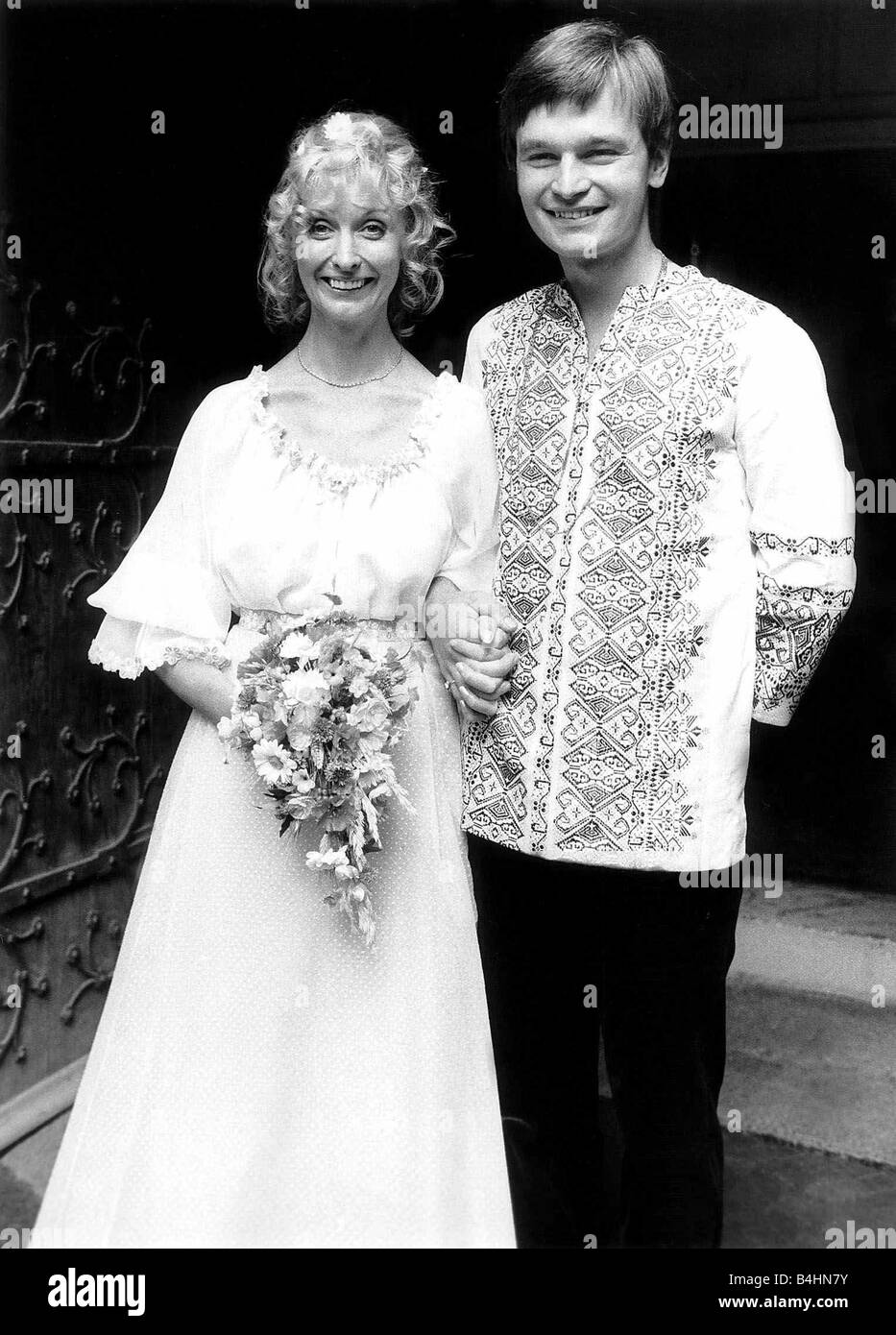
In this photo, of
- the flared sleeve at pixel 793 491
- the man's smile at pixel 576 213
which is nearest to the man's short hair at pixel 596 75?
the man's smile at pixel 576 213

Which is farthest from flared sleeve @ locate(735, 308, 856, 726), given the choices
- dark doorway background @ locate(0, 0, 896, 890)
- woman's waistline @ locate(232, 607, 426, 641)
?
dark doorway background @ locate(0, 0, 896, 890)

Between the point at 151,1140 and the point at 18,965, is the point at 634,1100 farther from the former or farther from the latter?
the point at 18,965

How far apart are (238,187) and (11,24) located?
792 millimetres

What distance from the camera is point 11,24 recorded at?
120 inches

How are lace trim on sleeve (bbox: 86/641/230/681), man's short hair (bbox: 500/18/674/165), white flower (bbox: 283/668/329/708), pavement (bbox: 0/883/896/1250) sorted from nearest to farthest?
1. white flower (bbox: 283/668/329/708)
2. man's short hair (bbox: 500/18/674/165)
3. lace trim on sleeve (bbox: 86/641/230/681)
4. pavement (bbox: 0/883/896/1250)

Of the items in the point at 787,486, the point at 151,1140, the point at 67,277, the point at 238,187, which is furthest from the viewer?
the point at 238,187

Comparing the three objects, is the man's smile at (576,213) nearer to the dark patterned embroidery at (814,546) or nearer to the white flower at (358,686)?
the dark patterned embroidery at (814,546)

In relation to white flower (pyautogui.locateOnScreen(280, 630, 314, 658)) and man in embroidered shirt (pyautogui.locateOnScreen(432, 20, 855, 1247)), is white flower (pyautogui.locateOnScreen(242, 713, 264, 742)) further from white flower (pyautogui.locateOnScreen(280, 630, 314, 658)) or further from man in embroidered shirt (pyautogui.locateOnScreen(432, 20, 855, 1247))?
man in embroidered shirt (pyautogui.locateOnScreen(432, 20, 855, 1247))

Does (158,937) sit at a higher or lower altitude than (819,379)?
lower

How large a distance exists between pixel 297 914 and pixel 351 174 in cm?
124

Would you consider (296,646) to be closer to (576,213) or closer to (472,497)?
(472,497)

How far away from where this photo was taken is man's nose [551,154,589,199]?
2.27 meters

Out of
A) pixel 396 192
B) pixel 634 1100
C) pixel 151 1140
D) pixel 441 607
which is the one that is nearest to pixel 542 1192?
pixel 634 1100

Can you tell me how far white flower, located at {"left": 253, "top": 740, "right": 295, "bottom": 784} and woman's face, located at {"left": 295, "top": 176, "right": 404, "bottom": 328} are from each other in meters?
0.73
